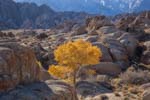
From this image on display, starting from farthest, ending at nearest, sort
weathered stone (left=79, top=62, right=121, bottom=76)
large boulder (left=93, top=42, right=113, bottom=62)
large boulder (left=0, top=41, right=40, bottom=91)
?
1. large boulder (left=93, top=42, right=113, bottom=62)
2. weathered stone (left=79, top=62, right=121, bottom=76)
3. large boulder (left=0, top=41, right=40, bottom=91)

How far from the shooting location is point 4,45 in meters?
18.1

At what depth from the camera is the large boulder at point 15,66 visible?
662 inches

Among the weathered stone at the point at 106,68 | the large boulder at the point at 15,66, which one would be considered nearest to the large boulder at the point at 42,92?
the large boulder at the point at 15,66

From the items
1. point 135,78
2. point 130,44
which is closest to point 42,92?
point 135,78

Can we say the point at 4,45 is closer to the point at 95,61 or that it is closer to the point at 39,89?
the point at 39,89

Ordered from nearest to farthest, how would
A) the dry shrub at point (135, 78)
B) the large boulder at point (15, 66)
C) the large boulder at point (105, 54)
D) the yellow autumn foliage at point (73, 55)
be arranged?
the large boulder at point (15, 66) < the dry shrub at point (135, 78) < the yellow autumn foliage at point (73, 55) < the large boulder at point (105, 54)

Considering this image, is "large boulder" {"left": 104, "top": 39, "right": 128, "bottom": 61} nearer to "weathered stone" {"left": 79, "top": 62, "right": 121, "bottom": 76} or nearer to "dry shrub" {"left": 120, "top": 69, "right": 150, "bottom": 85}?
"weathered stone" {"left": 79, "top": 62, "right": 121, "bottom": 76}

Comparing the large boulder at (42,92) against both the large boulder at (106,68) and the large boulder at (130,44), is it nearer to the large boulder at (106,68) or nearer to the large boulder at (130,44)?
the large boulder at (106,68)

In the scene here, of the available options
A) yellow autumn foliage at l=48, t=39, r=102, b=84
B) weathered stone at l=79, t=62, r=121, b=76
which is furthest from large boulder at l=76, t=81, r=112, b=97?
weathered stone at l=79, t=62, r=121, b=76

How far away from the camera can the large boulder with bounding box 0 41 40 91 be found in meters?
16.8

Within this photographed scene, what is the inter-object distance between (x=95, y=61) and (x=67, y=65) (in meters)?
4.00

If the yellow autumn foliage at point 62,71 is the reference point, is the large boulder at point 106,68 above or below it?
below

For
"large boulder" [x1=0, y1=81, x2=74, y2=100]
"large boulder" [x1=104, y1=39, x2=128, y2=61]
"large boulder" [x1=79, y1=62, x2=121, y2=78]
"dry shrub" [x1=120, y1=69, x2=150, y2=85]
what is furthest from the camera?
"large boulder" [x1=104, y1=39, x2=128, y2=61]

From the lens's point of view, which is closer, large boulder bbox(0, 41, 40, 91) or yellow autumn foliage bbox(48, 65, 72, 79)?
large boulder bbox(0, 41, 40, 91)
